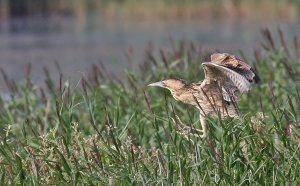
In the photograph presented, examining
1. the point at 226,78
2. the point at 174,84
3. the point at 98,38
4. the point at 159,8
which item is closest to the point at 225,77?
the point at 226,78

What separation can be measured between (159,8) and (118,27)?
1995mm

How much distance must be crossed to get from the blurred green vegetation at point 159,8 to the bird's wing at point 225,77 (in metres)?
20.8

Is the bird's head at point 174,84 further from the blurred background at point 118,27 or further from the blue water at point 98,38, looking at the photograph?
the blurred background at point 118,27

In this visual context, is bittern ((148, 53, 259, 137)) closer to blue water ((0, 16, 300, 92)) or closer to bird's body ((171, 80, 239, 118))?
bird's body ((171, 80, 239, 118))

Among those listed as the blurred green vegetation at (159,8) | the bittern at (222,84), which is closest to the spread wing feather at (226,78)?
the bittern at (222,84)

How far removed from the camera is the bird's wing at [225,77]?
4809 mm

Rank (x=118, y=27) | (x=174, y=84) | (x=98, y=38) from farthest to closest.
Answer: (x=118, y=27) → (x=98, y=38) → (x=174, y=84)

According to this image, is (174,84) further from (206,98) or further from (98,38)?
(98,38)

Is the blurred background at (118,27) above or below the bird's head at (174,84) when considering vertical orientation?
below

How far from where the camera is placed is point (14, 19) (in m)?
31.2

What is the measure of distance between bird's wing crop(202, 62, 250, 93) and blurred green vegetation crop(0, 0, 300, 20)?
20755mm

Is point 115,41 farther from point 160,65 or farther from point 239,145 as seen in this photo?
point 239,145

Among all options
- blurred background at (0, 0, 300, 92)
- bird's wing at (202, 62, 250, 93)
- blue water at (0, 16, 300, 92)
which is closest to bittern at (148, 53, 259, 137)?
bird's wing at (202, 62, 250, 93)

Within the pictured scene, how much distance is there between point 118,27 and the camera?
28.1 meters
